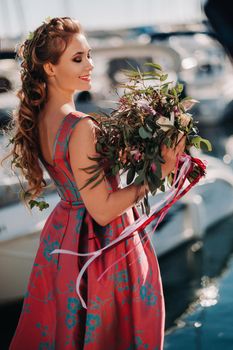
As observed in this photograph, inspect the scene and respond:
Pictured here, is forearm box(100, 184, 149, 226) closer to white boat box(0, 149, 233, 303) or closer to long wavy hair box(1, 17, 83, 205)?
long wavy hair box(1, 17, 83, 205)

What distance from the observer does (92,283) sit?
1954mm

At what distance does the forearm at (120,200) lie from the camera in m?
1.88

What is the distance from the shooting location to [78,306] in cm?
201

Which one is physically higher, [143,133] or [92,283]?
[143,133]

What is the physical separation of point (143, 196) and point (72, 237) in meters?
0.29

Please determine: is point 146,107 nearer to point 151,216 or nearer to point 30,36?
point 151,216

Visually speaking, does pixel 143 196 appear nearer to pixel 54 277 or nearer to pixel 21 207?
pixel 54 277

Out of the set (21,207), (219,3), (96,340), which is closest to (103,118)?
(219,3)

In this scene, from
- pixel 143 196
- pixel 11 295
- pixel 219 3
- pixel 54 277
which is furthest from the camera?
pixel 11 295

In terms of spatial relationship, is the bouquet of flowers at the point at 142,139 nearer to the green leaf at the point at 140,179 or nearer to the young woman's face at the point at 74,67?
the green leaf at the point at 140,179

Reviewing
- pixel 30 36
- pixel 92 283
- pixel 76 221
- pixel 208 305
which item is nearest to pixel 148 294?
pixel 92 283

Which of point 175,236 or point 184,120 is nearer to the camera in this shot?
point 184,120

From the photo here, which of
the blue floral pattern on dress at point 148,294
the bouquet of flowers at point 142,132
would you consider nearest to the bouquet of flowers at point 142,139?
the bouquet of flowers at point 142,132

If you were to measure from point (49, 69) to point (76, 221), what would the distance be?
53cm
